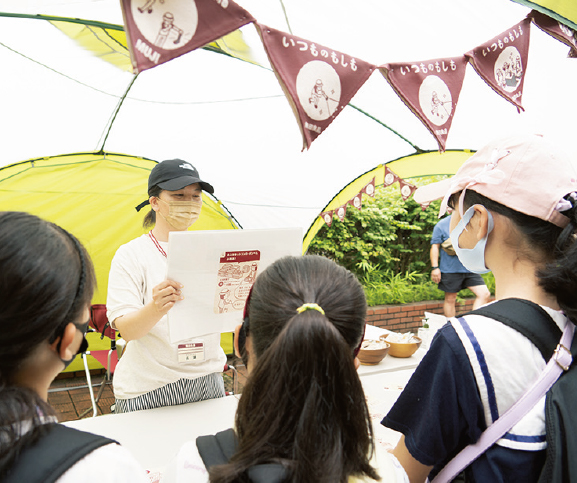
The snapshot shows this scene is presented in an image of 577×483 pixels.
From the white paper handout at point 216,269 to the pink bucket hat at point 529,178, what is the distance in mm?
913

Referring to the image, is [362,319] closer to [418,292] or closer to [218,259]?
[218,259]

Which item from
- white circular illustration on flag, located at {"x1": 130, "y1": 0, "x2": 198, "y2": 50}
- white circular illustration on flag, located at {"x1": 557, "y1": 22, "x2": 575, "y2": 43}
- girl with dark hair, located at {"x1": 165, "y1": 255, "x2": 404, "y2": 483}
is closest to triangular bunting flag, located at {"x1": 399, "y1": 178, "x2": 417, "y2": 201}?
white circular illustration on flag, located at {"x1": 557, "y1": 22, "x2": 575, "y2": 43}

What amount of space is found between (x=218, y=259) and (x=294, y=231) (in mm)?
Result: 369

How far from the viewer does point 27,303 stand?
0.73 metres

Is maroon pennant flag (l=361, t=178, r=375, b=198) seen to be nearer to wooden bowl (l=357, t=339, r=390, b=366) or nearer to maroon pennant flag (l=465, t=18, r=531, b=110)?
maroon pennant flag (l=465, t=18, r=531, b=110)

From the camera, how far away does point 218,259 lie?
176 cm

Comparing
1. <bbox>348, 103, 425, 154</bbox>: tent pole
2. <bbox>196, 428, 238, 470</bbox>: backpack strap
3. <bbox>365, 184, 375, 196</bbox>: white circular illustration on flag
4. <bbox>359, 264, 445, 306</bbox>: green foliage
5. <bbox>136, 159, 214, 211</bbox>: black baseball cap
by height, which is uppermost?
<bbox>348, 103, 425, 154</bbox>: tent pole

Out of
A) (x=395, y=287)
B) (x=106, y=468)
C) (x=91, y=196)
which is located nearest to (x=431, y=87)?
(x=106, y=468)

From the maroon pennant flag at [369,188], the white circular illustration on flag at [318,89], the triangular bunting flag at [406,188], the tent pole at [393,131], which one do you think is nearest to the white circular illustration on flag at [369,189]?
the maroon pennant flag at [369,188]

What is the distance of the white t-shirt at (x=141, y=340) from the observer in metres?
1.85

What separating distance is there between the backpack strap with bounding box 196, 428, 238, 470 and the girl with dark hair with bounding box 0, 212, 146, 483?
120mm

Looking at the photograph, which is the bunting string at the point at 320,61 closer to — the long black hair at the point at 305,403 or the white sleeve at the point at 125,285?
the white sleeve at the point at 125,285

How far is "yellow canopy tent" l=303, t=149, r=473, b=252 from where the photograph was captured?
444cm

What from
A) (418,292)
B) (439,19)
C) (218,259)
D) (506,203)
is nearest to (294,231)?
(218,259)
